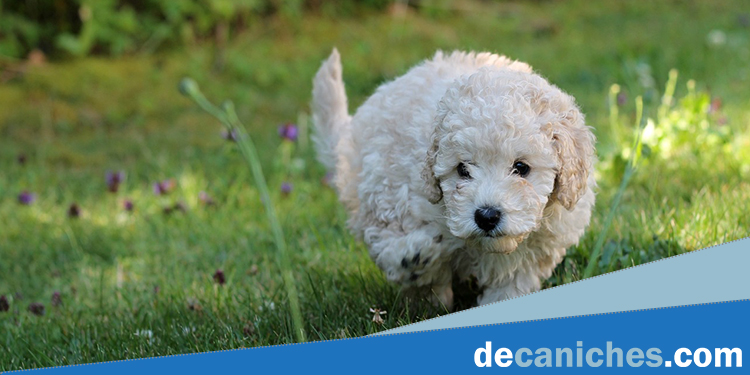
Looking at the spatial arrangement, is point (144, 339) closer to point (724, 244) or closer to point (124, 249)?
point (124, 249)

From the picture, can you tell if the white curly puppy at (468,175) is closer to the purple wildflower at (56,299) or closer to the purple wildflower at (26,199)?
the purple wildflower at (56,299)

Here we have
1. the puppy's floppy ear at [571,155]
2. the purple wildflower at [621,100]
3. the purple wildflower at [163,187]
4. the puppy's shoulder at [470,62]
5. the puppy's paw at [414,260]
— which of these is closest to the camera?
the puppy's floppy ear at [571,155]

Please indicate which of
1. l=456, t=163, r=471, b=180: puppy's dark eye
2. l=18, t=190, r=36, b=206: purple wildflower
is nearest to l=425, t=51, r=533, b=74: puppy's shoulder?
l=456, t=163, r=471, b=180: puppy's dark eye

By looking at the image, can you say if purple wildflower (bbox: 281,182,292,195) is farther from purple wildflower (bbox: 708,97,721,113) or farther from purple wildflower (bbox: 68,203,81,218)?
purple wildflower (bbox: 708,97,721,113)

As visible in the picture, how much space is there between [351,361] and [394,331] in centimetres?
21

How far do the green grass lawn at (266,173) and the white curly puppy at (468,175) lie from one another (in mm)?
293

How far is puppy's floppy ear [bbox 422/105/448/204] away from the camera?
2.90 m

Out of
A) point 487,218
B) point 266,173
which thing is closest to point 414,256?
point 487,218

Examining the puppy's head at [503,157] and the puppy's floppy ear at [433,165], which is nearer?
the puppy's head at [503,157]

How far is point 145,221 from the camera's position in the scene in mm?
A: 5312

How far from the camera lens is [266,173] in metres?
6.11

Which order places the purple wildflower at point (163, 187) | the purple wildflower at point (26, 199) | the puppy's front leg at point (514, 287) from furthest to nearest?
the purple wildflower at point (26, 199) < the purple wildflower at point (163, 187) < the puppy's front leg at point (514, 287)

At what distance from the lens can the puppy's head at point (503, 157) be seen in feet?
8.84

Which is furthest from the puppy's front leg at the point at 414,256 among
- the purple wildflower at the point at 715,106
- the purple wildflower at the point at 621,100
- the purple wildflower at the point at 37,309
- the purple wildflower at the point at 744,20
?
the purple wildflower at the point at 744,20
